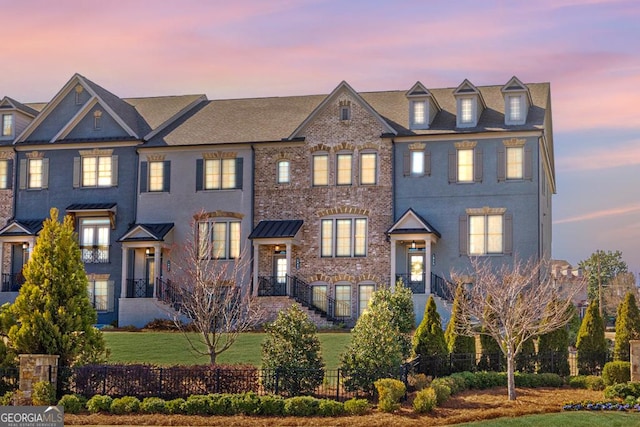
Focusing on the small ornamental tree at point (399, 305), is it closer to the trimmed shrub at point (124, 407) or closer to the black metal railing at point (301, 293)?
the trimmed shrub at point (124, 407)

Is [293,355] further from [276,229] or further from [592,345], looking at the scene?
[276,229]

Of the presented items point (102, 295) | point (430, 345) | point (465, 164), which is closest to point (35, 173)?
point (102, 295)

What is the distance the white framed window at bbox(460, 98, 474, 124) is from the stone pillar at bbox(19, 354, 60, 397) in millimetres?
23987

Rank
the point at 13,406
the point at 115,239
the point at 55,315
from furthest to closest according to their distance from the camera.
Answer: the point at 115,239 < the point at 55,315 < the point at 13,406

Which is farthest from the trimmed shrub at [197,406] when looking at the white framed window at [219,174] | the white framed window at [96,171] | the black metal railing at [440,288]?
the white framed window at [96,171]

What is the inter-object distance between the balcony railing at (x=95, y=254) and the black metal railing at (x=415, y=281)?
46.2 ft

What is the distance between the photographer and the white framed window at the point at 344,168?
43.6 meters

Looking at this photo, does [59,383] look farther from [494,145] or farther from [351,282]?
[494,145]

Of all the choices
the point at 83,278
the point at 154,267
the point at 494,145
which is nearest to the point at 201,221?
the point at 154,267

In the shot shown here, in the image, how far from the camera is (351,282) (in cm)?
A: 4281

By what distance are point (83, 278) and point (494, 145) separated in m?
21.2

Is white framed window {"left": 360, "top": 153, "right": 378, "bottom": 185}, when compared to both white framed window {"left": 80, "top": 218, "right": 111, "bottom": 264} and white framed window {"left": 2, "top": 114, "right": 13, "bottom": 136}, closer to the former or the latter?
white framed window {"left": 80, "top": 218, "right": 111, "bottom": 264}

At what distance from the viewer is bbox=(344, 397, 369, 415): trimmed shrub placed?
23250 millimetres

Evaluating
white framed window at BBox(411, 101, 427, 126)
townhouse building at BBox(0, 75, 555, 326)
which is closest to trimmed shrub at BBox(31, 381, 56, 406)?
townhouse building at BBox(0, 75, 555, 326)
